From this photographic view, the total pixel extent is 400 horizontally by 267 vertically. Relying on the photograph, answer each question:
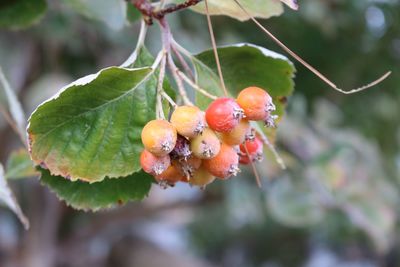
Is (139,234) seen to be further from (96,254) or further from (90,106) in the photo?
(90,106)

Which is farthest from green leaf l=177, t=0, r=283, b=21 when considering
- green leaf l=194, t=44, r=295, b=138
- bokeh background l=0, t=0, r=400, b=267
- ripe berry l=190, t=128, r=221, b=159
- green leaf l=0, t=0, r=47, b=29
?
bokeh background l=0, t=0, r=400, b=267

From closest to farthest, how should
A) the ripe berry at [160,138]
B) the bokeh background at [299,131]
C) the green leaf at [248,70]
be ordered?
1. the ripe berry at [160,138]
2. the green leaf at [248,70]
3. the bokeh background at [299,131]

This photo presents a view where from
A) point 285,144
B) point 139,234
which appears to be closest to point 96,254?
point 139,234

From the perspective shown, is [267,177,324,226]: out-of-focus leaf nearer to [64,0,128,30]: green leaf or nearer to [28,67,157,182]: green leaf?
[64,0,128,30]: green leaf

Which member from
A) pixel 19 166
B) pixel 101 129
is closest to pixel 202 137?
pixel 101 129

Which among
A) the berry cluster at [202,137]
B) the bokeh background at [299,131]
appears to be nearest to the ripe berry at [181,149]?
the berry cluster at [202,137]

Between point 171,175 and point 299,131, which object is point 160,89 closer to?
point 171,175

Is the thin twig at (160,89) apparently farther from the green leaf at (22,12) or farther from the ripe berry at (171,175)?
the green leaf at (22,12)
